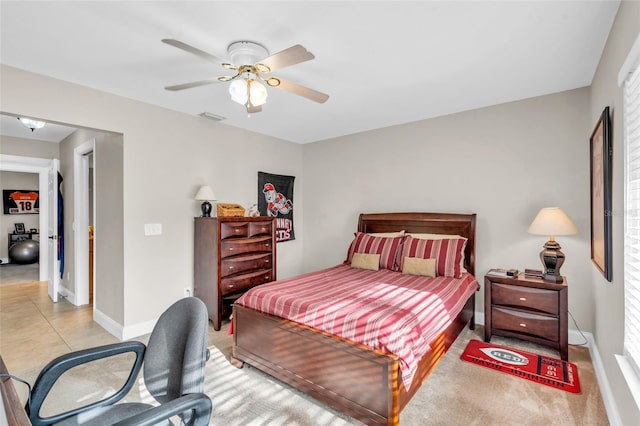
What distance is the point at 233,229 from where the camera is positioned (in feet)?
12.4

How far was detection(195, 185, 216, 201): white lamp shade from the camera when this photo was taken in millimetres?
3702

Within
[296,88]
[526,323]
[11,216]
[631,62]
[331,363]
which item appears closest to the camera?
[631,62]

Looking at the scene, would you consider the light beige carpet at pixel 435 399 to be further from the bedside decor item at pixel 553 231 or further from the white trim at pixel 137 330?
the bedside decor item at pixel 553 231

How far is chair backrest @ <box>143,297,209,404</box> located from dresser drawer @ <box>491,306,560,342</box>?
2885 mm

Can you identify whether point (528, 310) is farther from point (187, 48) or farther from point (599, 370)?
point (187, 48)

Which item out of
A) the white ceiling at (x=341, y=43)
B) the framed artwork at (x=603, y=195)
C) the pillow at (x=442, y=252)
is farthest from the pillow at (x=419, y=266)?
the white ceiling at (x=341, y=43)

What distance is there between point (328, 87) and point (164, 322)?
250 centimetres

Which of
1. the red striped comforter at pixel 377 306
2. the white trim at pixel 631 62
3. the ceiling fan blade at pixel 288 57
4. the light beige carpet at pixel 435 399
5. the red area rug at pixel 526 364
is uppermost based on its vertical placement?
the ceiling fan blade at pixel 288 57

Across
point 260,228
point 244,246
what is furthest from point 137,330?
point 260,228

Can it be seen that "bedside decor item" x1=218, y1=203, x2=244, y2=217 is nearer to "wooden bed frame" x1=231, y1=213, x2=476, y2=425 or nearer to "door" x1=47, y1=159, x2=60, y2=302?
"wooden bed frame" x1=231, y1=213, x2=476, y2=425

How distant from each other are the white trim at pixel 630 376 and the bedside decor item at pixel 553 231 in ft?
4.13

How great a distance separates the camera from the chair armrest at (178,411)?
3.33 ft

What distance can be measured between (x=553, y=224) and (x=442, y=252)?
1.03m

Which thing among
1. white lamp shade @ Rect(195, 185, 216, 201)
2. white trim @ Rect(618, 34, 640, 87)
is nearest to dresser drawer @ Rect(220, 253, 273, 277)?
white lamp shade @ Rect(195, 185, 216, 201)
